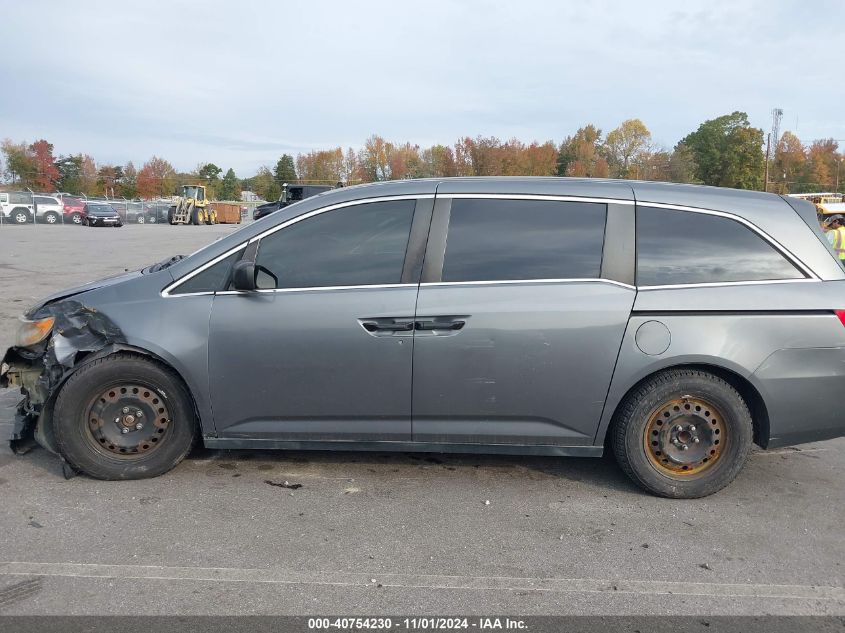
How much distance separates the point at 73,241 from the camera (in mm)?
23641

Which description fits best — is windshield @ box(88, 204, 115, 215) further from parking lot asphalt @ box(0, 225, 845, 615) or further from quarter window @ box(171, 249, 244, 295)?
quarter window @ box(171, 249, 244, 295)

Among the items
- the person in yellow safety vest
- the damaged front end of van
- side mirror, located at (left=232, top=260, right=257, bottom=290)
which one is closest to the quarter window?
side mirror, located at (left=232, top=260, right=257, bottom=290)

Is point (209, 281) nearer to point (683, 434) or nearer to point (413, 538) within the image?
point (413, 538)

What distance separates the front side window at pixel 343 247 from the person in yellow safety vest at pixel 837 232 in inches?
328

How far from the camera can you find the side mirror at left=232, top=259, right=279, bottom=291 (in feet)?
12.0

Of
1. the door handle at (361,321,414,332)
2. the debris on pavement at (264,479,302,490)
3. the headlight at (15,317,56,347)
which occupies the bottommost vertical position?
the debris on pavement at (264,479,302,490)

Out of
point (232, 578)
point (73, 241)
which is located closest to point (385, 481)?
point (232, 578)

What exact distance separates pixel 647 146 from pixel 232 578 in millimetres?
70834

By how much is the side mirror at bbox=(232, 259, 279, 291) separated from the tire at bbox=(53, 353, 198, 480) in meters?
0.72

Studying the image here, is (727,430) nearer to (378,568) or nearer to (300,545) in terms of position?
(378,568)

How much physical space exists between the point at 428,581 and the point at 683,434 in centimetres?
181

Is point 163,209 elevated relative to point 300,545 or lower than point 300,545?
elevated

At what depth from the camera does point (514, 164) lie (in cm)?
6328

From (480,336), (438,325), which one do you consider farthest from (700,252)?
(438,325)
